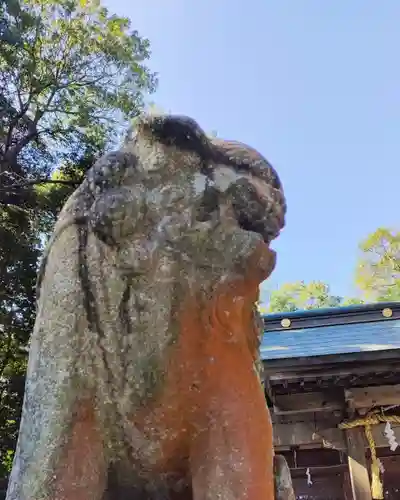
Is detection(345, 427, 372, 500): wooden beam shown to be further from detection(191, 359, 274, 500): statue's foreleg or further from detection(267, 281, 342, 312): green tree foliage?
detection(267, 281, 342, 312): green tree foliage

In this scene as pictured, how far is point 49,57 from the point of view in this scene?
1029 centimetres

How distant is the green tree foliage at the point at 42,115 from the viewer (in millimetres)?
9352

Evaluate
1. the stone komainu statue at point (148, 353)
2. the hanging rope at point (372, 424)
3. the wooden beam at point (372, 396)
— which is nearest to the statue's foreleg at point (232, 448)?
the stone komainu statue at point (148, 353)

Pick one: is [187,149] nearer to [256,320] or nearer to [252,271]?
[252,271]

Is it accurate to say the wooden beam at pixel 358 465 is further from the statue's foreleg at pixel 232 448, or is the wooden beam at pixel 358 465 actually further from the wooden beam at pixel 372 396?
the statue's foreleg at pixel 232 448

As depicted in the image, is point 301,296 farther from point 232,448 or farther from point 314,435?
point 232,448

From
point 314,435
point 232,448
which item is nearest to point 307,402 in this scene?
point 314,435

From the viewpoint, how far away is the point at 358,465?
5590 millimetres

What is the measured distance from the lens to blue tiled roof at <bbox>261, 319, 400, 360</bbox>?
632 centimetres

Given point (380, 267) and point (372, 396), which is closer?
point (372, 396)

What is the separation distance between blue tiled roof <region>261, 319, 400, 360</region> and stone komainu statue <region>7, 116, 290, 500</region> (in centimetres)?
455

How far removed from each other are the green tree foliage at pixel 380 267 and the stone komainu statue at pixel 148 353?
17.7m

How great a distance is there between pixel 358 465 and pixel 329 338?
7.54 feet

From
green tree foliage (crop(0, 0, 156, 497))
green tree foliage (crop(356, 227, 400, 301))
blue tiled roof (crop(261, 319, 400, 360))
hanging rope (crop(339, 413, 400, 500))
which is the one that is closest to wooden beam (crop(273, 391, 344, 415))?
hanging rope (crop(339, 413, 400, 500))
